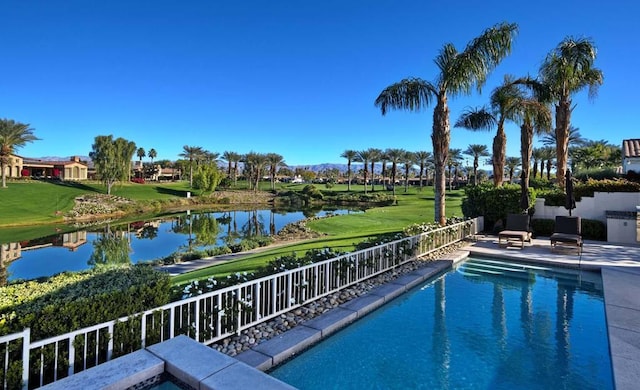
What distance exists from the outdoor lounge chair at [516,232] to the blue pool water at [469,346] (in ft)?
13.2

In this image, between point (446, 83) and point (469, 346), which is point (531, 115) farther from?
point (469, 346)

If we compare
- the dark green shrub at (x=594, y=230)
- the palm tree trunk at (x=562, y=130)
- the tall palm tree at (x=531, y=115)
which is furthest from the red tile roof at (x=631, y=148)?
the dark green shrub at (x=594, y=230)

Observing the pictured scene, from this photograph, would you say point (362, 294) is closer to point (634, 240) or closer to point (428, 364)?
point (428, 364)

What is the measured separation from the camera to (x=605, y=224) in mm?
12570

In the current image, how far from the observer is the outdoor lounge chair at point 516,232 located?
10.9 meters

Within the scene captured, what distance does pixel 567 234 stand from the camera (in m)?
10.7

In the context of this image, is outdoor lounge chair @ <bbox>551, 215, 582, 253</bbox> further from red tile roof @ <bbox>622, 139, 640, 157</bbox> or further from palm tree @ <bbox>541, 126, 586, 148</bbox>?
palm tree @ <bbox>541, 126, 586, 148</bbox>

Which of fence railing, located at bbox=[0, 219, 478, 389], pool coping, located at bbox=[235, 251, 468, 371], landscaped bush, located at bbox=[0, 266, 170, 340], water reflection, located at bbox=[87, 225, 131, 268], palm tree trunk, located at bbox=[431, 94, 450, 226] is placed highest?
palm tree trunk, located at bbox=[431, 94, 450, 226]

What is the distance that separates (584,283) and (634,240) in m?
6.58

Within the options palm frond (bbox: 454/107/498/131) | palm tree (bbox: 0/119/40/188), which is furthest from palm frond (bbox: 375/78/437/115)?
palm tree (bbox: 0/119/40/188)

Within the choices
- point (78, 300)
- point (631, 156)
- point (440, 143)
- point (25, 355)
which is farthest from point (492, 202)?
point (25, 355)

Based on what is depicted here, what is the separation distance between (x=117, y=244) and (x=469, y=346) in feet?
72.6

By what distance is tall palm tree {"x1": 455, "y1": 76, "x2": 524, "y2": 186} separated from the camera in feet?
46.2

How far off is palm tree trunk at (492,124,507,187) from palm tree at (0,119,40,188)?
1926 inches
